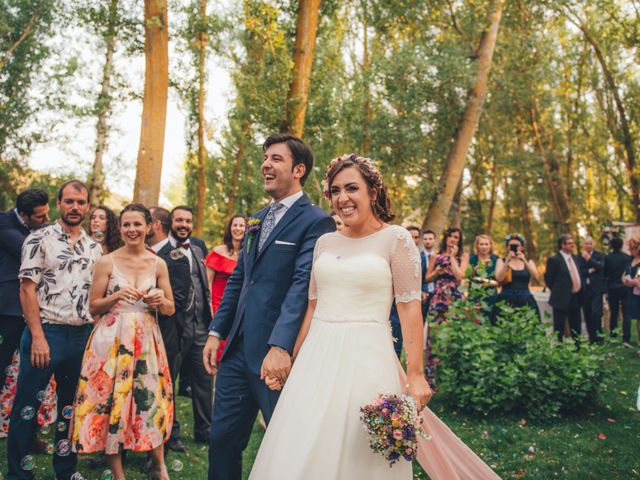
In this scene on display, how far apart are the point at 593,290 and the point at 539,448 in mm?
8376

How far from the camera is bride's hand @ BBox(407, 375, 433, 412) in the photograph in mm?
3094

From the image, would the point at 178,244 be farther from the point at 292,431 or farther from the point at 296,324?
the point at 292,431

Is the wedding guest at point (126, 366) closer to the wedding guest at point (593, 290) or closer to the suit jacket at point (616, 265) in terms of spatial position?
the wedding guest at point (593, 290)

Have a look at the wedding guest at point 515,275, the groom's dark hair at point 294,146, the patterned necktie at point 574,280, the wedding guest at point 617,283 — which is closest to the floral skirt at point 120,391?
the groom's dark hair at point 294,146

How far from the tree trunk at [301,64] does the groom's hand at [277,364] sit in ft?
28.5

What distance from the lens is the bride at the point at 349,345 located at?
2.98m

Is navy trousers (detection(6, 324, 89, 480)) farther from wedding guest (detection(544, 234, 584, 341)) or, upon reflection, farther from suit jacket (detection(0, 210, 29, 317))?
wedding guest (detection(544, 234, 584, 341))

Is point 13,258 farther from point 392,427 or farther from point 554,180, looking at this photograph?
point 554,180

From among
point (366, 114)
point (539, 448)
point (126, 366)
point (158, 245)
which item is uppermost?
point (366, 114)

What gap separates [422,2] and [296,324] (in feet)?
49.8

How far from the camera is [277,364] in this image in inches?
128

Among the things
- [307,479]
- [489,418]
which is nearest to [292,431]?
[307,479]

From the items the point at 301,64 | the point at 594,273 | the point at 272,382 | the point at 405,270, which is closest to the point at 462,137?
the point at 594,273

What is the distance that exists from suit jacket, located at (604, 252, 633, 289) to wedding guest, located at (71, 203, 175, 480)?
11.4 m
